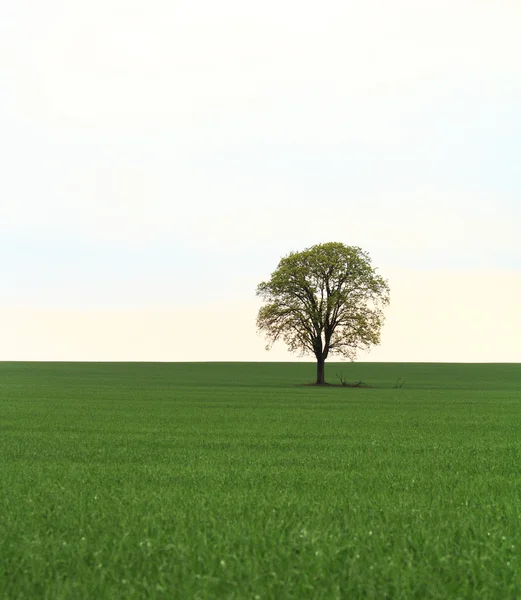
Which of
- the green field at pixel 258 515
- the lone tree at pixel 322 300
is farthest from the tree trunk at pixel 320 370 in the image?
the green field at pixel 258 515

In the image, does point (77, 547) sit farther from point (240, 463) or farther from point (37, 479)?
point (240, 463)

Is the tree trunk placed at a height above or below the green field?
above

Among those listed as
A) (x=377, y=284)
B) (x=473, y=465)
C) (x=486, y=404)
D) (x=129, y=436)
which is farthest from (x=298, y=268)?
(x=473, y=465)

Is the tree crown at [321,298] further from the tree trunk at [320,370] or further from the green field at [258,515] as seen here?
the green field at [258,515]

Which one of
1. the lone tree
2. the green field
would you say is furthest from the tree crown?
the green field

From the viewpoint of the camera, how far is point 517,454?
2061 cm

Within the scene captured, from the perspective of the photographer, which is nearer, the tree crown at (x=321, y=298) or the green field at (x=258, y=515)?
the green field at (x=258, y=515)

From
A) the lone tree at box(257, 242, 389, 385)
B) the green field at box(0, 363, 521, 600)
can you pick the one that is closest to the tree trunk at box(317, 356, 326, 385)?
the lone tree at box(257, 242, 389, 385)

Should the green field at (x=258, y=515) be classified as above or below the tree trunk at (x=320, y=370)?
below

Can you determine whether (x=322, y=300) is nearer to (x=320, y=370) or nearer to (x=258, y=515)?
(x=320, y=370)

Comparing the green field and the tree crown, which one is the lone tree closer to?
the tree crown

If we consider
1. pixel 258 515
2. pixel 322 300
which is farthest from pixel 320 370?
pixel 258 515

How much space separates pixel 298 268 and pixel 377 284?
8.57 m

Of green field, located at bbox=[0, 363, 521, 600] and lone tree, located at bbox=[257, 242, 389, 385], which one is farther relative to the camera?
lone tree, located at bbox=[257, 242, 389, 385]
